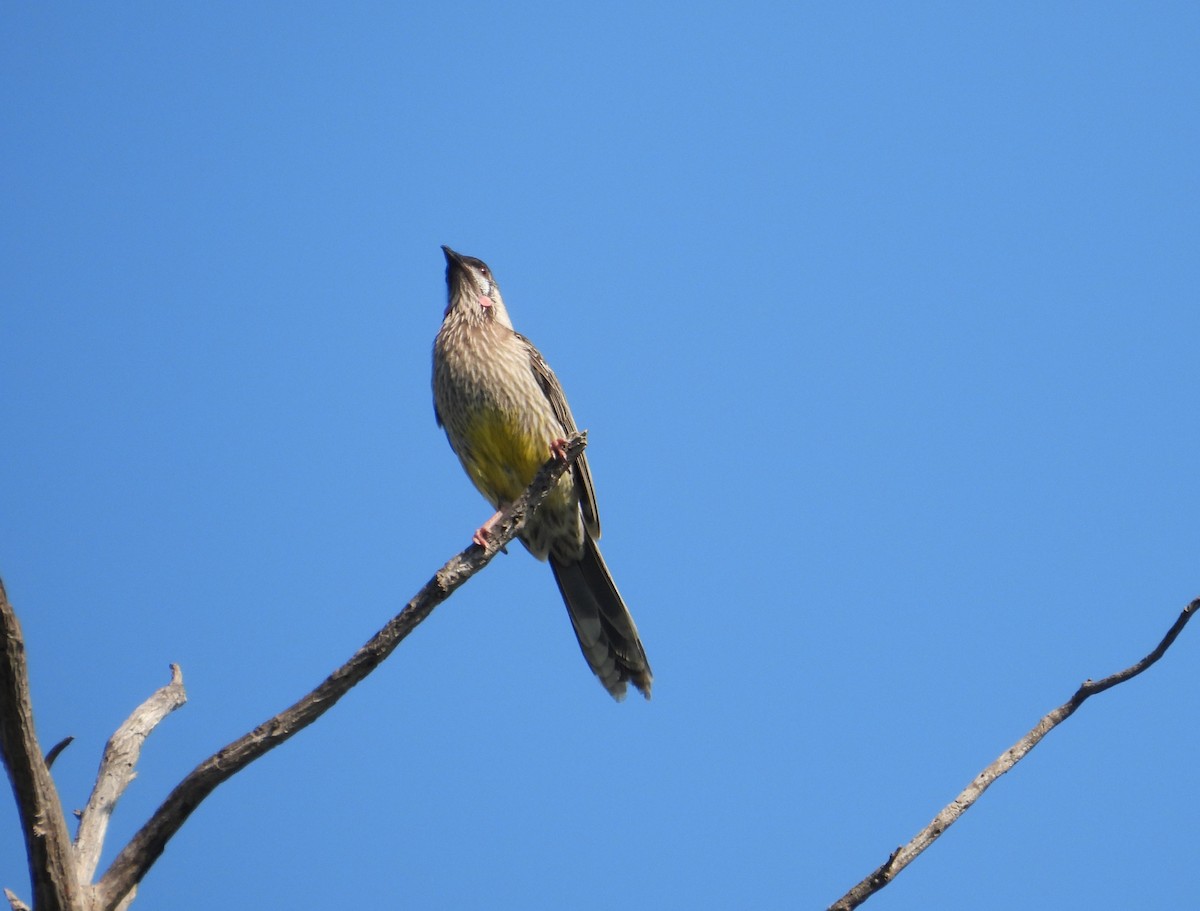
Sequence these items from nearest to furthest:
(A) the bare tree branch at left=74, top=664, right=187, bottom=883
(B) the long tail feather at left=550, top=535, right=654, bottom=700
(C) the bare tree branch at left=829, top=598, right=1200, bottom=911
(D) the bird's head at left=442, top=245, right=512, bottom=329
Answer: (C) the bare tree branch at left=829, top=598, right=1200, bottom=911 → (A) the bare tree branch at left=74, top=664, right=187, bottom=883 → (B) the long tail feather at left=550, top=535, right=654, bottom=700 → (D) the bird's head at left=442, top=245, right=512, bottom=329

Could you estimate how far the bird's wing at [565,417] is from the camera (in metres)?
7.03

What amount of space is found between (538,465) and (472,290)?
1.86 meters

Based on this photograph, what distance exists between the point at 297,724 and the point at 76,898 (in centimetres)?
86

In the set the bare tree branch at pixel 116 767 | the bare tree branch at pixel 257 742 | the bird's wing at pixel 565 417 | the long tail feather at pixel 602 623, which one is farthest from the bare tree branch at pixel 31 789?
the bird's wing at pixel 565 417

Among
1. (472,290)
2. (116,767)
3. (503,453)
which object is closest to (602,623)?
(503,453)

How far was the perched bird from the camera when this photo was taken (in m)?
6.88

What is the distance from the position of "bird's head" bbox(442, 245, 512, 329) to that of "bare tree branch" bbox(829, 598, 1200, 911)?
16.5ft

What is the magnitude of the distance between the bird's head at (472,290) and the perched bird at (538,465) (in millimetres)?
565

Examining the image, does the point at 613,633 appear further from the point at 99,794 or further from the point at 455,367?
the point at 99,794

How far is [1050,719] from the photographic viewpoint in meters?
3.68

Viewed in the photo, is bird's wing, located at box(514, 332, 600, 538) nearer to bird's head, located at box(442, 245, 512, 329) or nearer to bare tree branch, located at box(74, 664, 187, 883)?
bird's head, located at box(442, 245, 512, 329)

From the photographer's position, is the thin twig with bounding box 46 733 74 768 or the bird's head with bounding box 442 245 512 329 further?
the bird's head with bounding box 442 245 512 329

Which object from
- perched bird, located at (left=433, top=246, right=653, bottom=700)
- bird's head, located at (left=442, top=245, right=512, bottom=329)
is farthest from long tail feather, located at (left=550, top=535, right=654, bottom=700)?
bird's head, located at (left=442, top=245, right=512, bottom=329)

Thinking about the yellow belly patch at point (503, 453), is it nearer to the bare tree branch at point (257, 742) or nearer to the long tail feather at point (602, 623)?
the long tail feather at point (602, 623)
